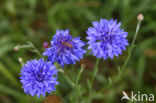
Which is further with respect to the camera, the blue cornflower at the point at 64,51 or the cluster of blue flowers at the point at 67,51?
the blue cornflower at the point at 64,51

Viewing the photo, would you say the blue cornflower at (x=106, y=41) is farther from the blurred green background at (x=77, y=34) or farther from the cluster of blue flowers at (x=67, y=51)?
the blurred green background at (x=77, y=34)

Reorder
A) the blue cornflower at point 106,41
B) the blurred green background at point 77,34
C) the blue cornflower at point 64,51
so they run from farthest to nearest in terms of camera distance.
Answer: the blurred green background at point 77,34 → the blue cornflower at point 64,51 → the blue cornflower at point 106,41

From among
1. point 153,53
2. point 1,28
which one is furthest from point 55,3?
point 153,53

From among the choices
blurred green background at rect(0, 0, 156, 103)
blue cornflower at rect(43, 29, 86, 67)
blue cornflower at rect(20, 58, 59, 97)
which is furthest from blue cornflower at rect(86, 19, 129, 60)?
blurred green background at rect(0, 0, 156, 103)

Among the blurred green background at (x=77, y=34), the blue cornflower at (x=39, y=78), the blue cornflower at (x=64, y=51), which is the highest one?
the blurred green background at (x=77, y=34)

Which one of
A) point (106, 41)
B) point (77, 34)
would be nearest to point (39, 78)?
point (106, 41)

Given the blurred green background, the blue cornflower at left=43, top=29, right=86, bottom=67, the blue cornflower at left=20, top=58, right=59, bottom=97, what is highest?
the blurred green background

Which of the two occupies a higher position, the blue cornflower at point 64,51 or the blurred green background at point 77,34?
the blurred green background at point 77,34

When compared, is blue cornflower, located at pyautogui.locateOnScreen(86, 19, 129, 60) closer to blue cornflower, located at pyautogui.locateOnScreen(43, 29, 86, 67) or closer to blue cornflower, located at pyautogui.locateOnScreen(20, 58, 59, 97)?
blue cornflower, located at pyautogui.locateOnScreen(43, 29, 86, 67)

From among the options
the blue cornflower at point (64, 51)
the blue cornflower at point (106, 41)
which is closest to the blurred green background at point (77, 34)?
the blue cornflower at point (64, 51)
